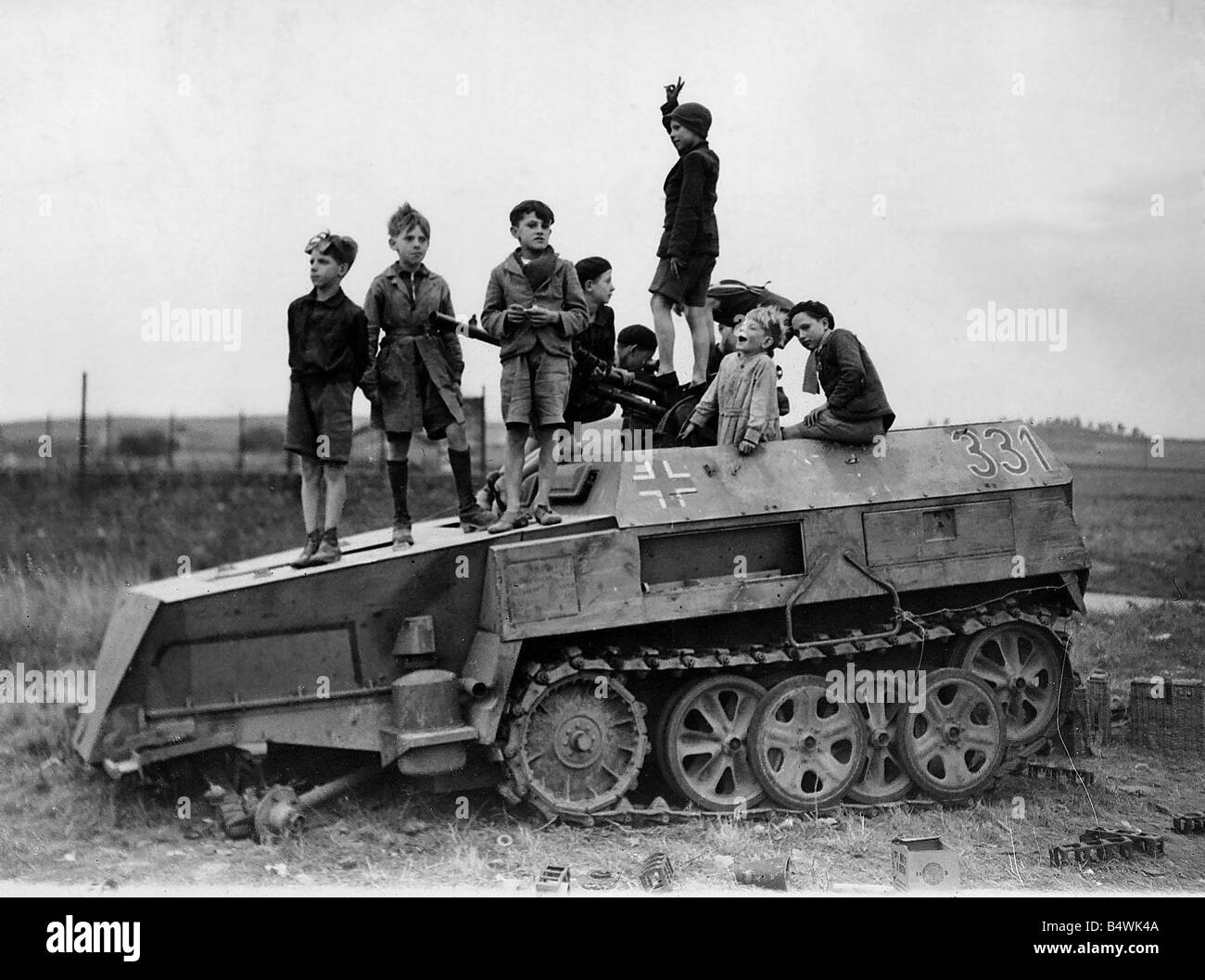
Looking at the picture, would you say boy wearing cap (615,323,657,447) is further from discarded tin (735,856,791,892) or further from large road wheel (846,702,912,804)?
discarded tin (735,856,791,892)

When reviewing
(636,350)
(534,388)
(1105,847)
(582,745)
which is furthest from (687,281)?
(1105,847)

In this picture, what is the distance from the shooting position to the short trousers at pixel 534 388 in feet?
25.3

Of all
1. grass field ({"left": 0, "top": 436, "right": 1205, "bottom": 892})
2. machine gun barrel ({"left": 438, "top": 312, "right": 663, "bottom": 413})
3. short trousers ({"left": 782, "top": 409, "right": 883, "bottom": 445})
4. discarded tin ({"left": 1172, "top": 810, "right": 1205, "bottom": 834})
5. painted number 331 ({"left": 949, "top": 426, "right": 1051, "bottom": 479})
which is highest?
machine gun barrel ({"left": 438, "top": 312, "right": 663, "bottom": 413})

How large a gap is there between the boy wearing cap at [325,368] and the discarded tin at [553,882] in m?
2.13

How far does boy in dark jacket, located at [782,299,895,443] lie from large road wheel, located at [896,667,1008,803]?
5.31 feet

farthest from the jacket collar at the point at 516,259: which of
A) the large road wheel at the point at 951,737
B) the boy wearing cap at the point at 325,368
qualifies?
the large road wheel at the point at 951,737

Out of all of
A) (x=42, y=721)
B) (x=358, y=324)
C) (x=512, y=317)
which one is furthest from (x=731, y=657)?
(x=42, y=721)

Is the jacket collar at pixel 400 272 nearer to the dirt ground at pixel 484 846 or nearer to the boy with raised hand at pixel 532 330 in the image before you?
the boy with raised hand at pixel 532 330

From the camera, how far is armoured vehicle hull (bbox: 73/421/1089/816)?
7109 millimetres

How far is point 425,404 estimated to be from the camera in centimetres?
782

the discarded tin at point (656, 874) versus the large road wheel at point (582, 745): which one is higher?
the large road wheel at point (582, 745)

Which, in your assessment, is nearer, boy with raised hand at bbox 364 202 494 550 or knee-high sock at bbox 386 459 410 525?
boy with raised hand at bbox 364 202 494 550

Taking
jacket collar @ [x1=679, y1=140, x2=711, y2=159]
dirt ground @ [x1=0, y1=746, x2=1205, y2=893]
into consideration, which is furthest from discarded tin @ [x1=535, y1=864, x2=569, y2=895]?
jacket collar @ [x1=679, y1=140, x2=711, y2=159]

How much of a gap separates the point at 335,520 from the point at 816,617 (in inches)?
121
